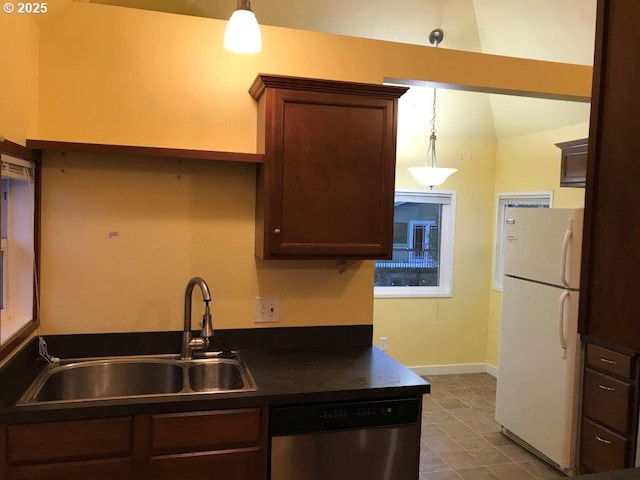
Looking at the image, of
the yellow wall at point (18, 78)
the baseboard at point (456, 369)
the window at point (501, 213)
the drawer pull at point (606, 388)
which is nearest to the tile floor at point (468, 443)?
the baseboard at point (456, 369)

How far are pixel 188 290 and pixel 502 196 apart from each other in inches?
151

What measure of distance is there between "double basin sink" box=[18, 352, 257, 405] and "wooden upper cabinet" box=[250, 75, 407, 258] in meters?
0.54

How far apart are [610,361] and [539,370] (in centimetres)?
61

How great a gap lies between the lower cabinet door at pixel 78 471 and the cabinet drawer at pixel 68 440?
21 millimetres

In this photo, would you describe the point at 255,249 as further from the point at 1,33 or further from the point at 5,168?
the point at 1,33

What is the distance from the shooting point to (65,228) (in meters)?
2.33

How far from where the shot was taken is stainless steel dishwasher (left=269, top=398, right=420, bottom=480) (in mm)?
2020

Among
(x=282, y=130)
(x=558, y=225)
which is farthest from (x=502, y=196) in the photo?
(x=282, y=130)

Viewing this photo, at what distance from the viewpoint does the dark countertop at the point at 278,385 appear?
180 cm

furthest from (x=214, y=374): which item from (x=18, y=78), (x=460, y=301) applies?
(x=460, y=301)

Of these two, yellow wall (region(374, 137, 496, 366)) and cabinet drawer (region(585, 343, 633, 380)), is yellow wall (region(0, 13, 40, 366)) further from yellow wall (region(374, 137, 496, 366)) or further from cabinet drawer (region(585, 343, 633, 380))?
yellow wall (region(374, 137, 496, 366))

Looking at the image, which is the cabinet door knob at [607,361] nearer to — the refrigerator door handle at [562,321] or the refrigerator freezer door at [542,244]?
the refrigerator door handle at [562,321]

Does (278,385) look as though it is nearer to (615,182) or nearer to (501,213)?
(615,182)

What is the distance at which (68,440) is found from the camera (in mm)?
1809
